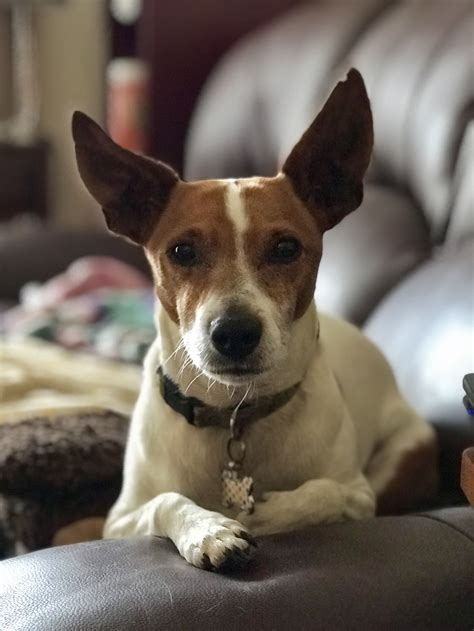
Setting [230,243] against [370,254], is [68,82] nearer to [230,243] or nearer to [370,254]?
[370,254]

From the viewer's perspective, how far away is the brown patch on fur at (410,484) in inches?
64.7

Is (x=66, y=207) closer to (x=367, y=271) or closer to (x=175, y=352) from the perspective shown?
(x=367, y=271)

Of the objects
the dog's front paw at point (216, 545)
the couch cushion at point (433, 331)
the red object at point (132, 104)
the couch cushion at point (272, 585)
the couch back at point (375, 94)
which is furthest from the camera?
the red object at point (132, 104)

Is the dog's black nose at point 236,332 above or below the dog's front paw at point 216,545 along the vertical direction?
above

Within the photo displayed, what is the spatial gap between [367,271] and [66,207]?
2.70 meters

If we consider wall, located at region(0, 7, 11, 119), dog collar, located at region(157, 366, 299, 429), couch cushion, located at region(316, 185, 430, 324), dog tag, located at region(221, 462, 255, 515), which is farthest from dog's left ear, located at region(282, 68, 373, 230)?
wall, located at region(0, 7, 11, 119)

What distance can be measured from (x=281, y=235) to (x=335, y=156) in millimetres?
156

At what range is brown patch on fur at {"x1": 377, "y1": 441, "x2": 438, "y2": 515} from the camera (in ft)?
5.40

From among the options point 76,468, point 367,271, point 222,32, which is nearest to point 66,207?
point 222,32

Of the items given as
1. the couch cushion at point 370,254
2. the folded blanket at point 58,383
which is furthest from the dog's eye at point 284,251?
the couch cushion at point 370,254

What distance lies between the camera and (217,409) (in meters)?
1.38

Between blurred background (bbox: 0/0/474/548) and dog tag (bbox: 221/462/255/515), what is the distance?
33cm

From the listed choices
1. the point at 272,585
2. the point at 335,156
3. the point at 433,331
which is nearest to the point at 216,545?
the point at 272,585

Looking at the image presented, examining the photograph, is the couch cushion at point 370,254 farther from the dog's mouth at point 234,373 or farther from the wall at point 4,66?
the wall at point 4,66
